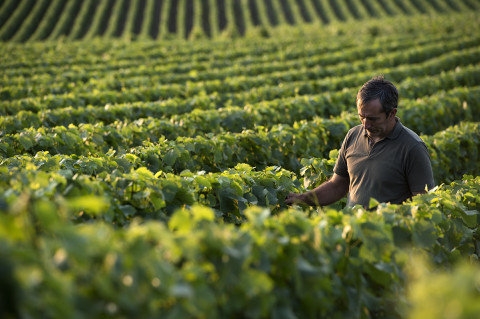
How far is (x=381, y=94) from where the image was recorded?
Result: 3.50 meters

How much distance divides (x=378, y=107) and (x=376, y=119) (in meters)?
0.10

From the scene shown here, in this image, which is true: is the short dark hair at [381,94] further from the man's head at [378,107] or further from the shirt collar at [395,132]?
the shirt collar at [395,132]

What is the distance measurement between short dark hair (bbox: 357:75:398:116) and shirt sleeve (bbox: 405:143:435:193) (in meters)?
0.39

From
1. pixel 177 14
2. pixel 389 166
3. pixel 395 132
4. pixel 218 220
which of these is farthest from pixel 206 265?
pixel 177 14

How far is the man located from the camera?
3480mm

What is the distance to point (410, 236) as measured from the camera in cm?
284

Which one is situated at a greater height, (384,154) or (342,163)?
(384,154)

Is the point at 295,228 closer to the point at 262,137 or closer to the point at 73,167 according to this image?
the point at 73,167

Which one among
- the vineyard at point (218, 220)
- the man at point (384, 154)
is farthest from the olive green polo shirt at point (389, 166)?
the vineyard at point (218, 220)

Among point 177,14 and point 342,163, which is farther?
point 177,14

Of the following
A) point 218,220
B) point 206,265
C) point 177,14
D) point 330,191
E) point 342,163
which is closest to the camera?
point 206,265

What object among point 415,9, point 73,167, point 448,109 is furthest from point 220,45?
point 415,9

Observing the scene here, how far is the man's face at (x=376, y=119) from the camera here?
351cm

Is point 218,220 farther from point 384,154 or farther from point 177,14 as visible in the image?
point 177,14
